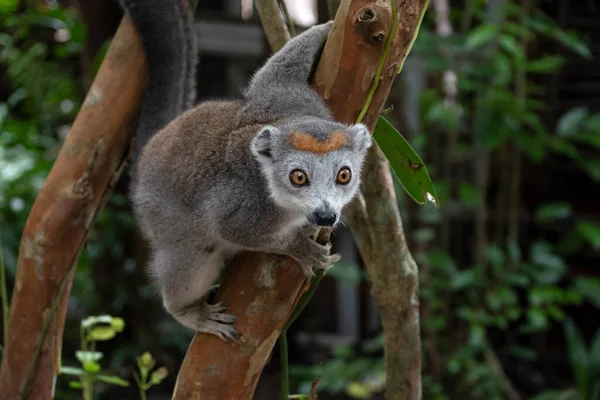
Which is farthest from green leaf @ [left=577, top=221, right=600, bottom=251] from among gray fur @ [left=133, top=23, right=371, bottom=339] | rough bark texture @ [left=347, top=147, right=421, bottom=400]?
gray fur @ [left=133, top=23, right=371, bottom=339]

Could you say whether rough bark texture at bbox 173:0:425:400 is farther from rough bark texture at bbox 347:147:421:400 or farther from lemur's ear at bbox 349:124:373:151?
rough bark texture at bbox 347:147:421:400

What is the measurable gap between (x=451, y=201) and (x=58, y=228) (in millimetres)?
3323

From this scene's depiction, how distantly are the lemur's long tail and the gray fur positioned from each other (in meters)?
0.20

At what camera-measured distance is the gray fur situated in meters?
1.95

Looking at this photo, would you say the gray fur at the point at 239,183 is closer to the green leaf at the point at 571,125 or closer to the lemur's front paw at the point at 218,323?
the lemur's front paw at the point at 218,323

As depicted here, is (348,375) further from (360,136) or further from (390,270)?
(360,136)

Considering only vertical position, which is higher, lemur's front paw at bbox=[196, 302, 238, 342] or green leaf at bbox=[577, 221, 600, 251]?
lemur's front paw at bbox=[196, 302, 238, 342]

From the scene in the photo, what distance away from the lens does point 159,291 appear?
248 centimetres

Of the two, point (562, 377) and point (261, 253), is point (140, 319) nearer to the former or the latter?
point (562, 377)

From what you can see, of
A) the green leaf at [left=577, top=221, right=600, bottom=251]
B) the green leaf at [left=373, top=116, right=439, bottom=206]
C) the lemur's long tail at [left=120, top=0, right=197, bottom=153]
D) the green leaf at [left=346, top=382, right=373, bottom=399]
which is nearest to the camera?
the green leaf at [left=373, top=116, right=439, bottom=206]

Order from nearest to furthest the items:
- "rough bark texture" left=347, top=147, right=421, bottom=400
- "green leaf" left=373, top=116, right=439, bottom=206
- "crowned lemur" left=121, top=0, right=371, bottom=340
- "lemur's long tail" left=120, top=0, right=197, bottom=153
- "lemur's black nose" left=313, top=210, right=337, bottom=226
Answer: "lemur's black nose" left=313, top=210, right=337, bottom=226
"crowned lemur" left=121, top=0, right=371, bottom=340
"green leaf" left=373, top=116, right=439, bottom=206
"rough bark texture" left=347, top=147, right=421, bottom=400
"lemur's long tail" left=120, top=0, right=197, bottom=153

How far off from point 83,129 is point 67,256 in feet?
1.50

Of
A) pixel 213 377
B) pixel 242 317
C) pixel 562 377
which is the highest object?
pixel 242 317

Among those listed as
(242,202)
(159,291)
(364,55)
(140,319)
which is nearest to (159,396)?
(140,319)
